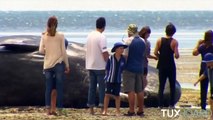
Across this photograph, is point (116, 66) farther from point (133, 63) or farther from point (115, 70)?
point (133, 63)

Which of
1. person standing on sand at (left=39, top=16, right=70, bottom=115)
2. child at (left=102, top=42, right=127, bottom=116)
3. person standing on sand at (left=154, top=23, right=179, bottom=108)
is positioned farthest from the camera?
person standing on sand at (left=154, top=23, right=179, bottom=108)

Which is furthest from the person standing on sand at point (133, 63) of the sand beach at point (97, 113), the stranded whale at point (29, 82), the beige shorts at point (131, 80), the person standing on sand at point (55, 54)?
the stranded whale at point (29, 82)

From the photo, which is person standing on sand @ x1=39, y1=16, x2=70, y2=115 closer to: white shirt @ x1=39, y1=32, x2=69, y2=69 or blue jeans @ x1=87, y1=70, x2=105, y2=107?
white shirt @ x1=39, y1=32, x2=69, y2=69

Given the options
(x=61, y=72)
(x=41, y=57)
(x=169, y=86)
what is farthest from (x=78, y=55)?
(x=61, y=72)

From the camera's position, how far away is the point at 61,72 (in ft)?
50.9

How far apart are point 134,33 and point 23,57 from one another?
3429 mm

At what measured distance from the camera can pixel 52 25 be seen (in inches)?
605

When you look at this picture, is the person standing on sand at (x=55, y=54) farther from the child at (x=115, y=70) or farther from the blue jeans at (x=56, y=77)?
the child at (x=115, y=70)

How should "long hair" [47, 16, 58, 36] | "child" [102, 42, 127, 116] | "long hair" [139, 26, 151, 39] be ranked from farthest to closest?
"long hair" [139, 26, 151, 39] → "child" [102, 42, 127, 116] → "long hair" [47, 16, 58, 36]

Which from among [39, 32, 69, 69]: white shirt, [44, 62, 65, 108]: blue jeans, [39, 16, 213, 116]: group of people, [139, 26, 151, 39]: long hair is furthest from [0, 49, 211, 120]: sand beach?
[139, 26, 151, 39]: long hair

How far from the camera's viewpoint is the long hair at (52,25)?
50.0 feet

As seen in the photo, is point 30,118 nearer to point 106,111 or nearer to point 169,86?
point 106,111

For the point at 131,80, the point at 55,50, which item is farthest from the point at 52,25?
the point at 131,80

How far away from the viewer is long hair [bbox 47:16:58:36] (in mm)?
15234
